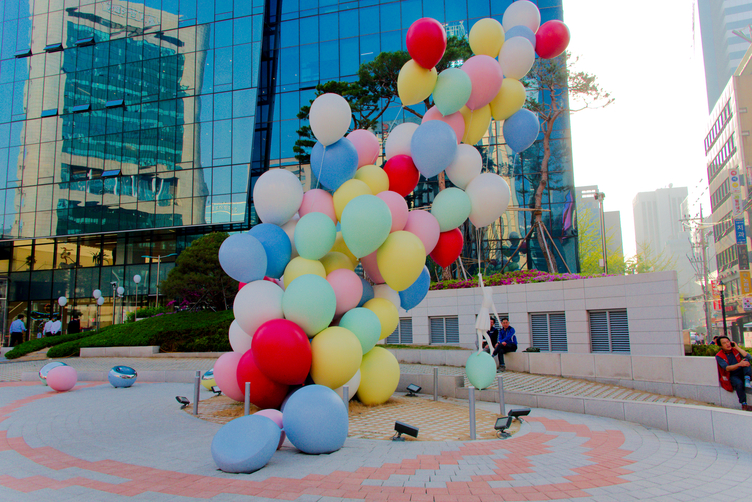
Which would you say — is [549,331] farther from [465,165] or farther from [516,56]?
[516,56]

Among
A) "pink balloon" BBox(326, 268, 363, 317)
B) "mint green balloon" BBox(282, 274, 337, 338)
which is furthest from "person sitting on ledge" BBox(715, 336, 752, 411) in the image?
"mint green balloon" BBox(282, 274, 337, 338)

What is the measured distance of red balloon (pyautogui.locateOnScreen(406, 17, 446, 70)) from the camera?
8281mm

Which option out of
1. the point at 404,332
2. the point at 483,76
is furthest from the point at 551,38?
the point at 404,332

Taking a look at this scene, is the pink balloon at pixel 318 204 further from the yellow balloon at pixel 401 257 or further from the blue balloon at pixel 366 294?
the blue balloon at pixel 366 294

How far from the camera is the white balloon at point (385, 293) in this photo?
955 cm

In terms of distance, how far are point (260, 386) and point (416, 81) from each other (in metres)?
5.90

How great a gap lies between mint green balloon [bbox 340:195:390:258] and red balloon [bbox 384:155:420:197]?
5.13 ft

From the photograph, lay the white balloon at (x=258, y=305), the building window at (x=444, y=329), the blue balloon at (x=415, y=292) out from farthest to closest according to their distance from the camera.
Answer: the building window at (x=444, y=329), the blue balloon at (x=415, y=292), the white balloon at (x=258, y=305)

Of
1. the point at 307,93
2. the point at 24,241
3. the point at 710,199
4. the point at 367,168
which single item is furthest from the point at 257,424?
the point at 710,199

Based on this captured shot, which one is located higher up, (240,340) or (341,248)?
(341,248)

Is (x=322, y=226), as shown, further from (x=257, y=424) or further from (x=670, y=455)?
(x=670, y=455)

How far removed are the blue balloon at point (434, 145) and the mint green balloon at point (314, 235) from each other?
2020 mm

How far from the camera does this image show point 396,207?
8.59 meters

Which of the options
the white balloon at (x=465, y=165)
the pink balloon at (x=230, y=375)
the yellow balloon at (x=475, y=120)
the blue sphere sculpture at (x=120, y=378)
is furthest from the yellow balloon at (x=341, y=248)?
the blue sphere sculpture at (x=120, y=378)
